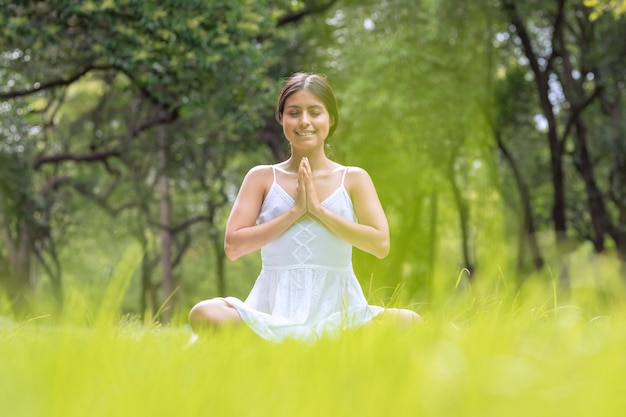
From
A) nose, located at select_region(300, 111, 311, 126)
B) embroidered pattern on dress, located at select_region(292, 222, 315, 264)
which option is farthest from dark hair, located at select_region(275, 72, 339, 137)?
A: embroidered pattern on dress, located at select_region(292, 222, 315, 264)

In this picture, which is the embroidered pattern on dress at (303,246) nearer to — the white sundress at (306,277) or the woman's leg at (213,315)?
the white sundress at (306,277)

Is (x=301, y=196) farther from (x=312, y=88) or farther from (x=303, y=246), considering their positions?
A: (x=312, y=88)

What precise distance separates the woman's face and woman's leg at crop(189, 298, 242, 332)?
0.96 metres

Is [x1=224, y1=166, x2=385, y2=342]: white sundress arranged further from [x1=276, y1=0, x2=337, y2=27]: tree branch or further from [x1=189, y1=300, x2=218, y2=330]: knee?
[x1=276, y1=0, x2=337, y2=27]: tree branch

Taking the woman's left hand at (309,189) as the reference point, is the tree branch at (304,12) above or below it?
above

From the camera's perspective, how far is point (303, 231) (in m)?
4.59

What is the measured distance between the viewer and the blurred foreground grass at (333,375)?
1.62 metres

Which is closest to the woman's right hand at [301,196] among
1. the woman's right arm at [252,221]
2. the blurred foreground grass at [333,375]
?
the woman's right arm at [252,221]

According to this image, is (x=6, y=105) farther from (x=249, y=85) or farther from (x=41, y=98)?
(x=249, y=85)

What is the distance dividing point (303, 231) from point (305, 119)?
23.0 inches

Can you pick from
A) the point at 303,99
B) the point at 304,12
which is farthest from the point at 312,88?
the point at 304,12

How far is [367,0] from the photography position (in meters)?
24.2

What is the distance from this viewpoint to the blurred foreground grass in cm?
162

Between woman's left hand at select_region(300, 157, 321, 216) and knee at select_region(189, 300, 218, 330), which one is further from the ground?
woman's left hand at select_region(300, 157, 321, 216)
